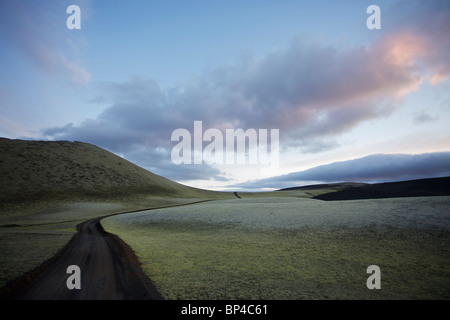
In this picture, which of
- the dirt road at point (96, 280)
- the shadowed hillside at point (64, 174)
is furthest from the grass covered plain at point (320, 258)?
the shadowed hillside at point (64, 174)

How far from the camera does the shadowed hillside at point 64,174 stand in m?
72.2

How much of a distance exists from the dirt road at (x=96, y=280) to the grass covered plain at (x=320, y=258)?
0.77 metres

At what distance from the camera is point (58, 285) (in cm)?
862

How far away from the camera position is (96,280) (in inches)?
363

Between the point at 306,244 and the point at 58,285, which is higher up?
the point at 58,285

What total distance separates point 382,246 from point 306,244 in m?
5.13

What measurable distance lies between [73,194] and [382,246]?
90.3 metres

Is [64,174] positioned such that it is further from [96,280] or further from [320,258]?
[320,258]

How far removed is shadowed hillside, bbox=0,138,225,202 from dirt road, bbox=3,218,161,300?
7516cm

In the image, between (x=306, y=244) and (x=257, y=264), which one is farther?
(x=306, y=244)
